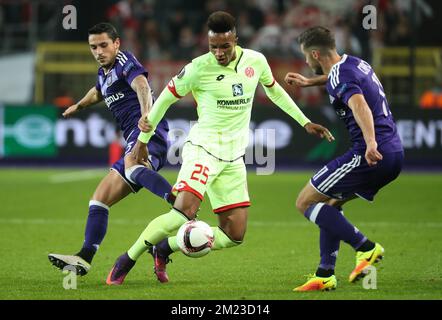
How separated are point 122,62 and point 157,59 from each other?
12.7 metres

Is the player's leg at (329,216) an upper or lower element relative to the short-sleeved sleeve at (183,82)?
lower

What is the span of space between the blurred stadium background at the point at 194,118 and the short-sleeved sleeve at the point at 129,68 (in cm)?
182

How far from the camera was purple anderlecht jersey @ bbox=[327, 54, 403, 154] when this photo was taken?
284 inches

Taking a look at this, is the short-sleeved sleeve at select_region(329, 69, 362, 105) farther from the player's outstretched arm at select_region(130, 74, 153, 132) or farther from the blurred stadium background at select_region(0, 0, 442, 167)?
the blurred stadium background at select_region(0, 0, 442, 167)

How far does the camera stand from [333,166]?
7344 mm

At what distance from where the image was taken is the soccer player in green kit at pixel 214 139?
7.40 m

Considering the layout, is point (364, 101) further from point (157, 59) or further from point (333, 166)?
point (157, 59)

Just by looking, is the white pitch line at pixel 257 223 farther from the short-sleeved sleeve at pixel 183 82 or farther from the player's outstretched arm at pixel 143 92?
A: the short-sleeved sleeve at pixel 183 82

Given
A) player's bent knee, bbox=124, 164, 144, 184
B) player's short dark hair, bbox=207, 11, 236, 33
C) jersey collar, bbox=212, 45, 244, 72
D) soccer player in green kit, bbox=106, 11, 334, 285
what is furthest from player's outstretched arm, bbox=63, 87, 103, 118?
player's short dark hair, bbox=207, 11, 236, 33

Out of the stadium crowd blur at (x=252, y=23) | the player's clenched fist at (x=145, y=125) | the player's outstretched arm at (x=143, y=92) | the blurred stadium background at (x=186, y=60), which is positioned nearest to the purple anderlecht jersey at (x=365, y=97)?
the player's clenched fist at (x=145, y=125)

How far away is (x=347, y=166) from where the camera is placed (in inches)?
287

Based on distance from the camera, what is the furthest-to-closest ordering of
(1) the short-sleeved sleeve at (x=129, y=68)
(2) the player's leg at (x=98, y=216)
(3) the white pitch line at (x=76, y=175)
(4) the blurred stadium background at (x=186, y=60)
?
(4) the blurred stadium background at (x=186, y=60), (3) the white pitch line at (x=76, y=175), (1) the short-sleeved sleeve at (x=129, y=68), (2) the player's leg at (x=98, y=216)

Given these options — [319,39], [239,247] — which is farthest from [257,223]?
[319,39]

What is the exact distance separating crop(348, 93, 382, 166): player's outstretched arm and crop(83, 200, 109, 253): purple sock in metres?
2.42
